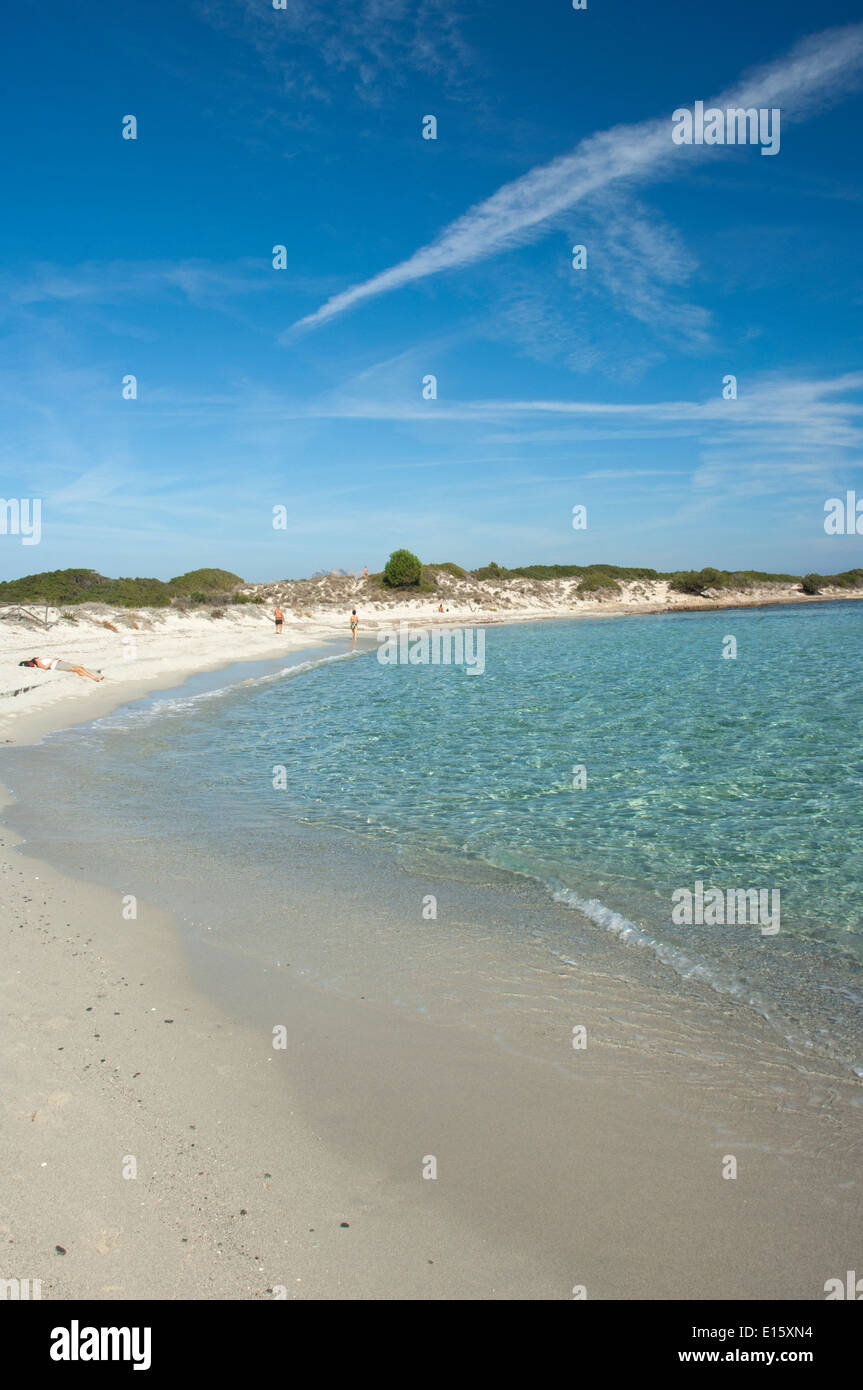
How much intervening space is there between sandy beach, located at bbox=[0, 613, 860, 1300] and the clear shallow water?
1.13 m

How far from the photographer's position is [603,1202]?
351cm

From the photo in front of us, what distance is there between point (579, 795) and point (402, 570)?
7199 centimetres

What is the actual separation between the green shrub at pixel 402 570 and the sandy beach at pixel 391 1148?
76.8m

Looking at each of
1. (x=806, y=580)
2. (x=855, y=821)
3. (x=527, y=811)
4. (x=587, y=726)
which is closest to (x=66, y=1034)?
(x=527, y=811)

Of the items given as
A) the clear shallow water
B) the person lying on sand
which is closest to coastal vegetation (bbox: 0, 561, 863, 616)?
the person lying on sand

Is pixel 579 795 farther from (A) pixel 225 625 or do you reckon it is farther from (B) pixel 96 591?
(B) pixel 96 591

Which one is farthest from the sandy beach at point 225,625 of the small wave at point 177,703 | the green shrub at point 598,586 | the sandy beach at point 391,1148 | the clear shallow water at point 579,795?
the sandy beach at point 391,1148

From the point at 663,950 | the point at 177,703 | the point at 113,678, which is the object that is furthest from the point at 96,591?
the point at 663,950

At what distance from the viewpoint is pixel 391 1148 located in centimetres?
388

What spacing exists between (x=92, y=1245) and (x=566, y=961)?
3868 millimetres

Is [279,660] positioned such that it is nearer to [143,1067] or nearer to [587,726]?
[587,726]

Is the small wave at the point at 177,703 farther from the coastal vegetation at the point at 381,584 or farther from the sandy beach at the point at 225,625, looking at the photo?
the coastal vegetation at the point at 381,584
